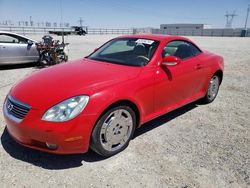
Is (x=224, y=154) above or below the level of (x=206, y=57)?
below

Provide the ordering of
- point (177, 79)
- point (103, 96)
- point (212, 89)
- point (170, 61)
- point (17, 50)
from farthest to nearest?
1. point (17, 50)
2. point (212, 89)
3. point (177, 79)
4. point (170, 61)
5. point (103, 96)

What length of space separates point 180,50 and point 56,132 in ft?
8.97

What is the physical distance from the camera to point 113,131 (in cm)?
296

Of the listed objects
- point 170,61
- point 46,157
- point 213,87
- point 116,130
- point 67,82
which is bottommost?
point 46,157

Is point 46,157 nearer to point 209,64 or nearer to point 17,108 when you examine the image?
point 17,108

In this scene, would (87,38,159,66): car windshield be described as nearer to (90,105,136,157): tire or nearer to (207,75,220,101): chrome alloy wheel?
(90,105,136,157): tire

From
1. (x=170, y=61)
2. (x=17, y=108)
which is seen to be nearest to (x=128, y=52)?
(x=170, y=61)

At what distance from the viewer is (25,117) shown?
259 centimetres

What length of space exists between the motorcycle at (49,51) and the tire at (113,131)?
258 inches

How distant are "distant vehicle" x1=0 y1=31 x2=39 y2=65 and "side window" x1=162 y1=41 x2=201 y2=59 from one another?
6.30 m

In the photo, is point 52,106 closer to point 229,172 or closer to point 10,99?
point 10,99

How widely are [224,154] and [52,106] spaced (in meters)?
2.32

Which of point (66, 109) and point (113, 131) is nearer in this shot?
point (66, 109)

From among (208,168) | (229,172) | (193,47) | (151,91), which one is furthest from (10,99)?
(193,47)
